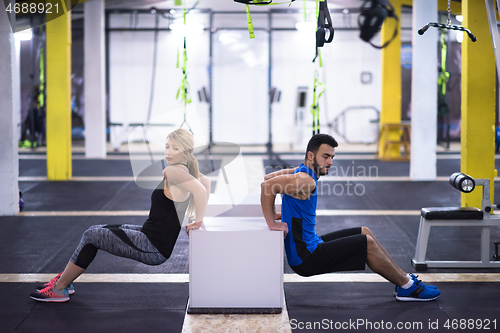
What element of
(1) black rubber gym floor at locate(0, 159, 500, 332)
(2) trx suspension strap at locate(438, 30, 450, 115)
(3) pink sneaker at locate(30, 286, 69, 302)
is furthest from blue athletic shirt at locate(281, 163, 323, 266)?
(2) trx suspension strap at locate(438, 30, 450, 115)

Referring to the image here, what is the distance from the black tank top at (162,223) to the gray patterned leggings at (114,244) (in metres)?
0.04

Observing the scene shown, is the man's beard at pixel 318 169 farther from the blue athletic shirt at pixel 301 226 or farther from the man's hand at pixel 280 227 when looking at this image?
the man's hand at pixel 280 227

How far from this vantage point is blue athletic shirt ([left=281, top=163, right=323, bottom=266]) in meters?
2.92

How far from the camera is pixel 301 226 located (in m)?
2.94

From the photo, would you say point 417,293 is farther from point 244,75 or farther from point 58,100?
A: point 244,75

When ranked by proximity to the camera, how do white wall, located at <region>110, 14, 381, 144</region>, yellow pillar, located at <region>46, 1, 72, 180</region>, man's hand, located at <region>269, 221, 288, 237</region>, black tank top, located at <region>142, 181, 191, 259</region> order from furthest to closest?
white wall, located at <region>110, 14, 381, 144</region>
yellow pillar, located at <region>46, 1, 72, 180</region>
black tank top, located at <region>142, 181, 191, 259</region>
man's hand, located at <region>269, 221, 288, 237</region>

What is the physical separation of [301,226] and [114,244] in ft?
3.60

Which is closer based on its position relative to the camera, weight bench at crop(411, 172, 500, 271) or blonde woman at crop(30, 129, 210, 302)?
blonde woman at crop(30, 129, 210, 302)

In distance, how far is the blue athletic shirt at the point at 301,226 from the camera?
2.92 meters

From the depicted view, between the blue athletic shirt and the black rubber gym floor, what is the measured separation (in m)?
0.36

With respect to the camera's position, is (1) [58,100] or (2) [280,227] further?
(1) [58,100]

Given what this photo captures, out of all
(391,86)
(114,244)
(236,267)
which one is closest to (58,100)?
(114,244)

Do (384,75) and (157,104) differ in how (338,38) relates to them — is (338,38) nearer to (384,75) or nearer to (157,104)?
(384,75)

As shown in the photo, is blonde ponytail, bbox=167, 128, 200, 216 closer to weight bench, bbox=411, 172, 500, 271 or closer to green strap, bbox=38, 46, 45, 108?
weight bench, bbox=411, 172, 500, 271
